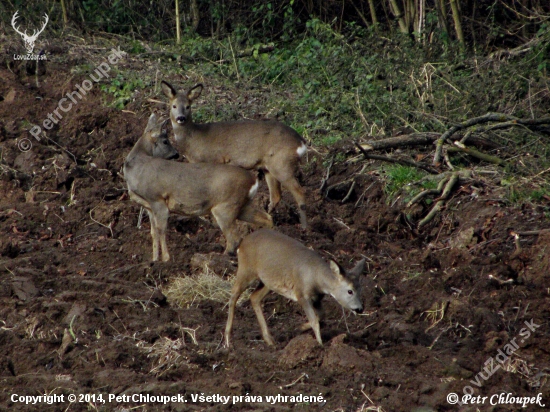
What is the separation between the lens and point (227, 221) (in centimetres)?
950

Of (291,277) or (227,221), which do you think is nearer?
(291,277)

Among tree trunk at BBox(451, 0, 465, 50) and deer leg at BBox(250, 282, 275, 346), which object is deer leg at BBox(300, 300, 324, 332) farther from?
tree trunk at BBox(451, 0, 465, 50)

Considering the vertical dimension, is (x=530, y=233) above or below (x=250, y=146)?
below

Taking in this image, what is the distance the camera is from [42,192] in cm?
1143

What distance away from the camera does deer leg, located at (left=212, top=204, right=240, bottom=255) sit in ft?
30.9

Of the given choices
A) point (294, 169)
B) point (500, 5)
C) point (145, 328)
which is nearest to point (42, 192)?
point (294, 169)

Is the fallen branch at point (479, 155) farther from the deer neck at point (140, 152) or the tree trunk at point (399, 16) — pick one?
the tree trunk at point (399, 16)

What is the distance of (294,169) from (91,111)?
172 inches

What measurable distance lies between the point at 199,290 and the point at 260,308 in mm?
1040

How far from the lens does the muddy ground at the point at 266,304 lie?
6.32 meters

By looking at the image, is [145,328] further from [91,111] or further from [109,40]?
[109,40]

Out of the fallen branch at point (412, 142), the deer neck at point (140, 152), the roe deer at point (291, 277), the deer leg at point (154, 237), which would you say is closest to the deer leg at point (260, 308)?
the roe deer at point (291, 277)

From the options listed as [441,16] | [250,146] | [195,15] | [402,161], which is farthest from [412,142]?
[195,15]

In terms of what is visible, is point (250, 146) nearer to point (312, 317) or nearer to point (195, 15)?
point (312, 317)
